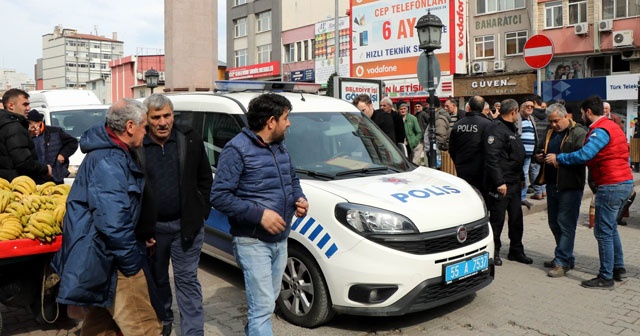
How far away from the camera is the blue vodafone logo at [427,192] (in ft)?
15.0

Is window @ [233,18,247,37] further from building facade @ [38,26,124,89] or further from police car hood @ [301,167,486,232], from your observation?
building facade @ [38,26,124,89]

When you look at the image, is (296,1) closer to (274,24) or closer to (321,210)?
(274,24)

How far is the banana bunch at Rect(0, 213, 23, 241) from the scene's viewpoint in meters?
3.83

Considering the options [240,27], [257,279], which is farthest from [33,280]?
[240,27]

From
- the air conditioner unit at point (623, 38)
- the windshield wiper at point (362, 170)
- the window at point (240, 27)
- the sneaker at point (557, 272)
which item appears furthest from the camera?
the window at point (240, 27)

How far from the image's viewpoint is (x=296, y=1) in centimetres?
4662

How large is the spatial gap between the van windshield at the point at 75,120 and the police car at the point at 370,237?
6364mm

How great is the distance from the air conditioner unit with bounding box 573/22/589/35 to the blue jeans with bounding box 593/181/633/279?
78.3ft

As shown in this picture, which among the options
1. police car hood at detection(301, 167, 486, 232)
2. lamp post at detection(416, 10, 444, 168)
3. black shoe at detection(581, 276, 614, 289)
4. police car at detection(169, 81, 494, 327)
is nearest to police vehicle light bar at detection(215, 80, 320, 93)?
police car at detection(169, 81, 494, 327)

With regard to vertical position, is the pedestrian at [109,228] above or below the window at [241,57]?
below

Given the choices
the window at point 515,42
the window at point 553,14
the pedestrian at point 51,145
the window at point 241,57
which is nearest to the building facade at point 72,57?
the window at point 241,57

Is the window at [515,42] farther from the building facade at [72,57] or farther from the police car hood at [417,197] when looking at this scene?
the building facade at [72,57]

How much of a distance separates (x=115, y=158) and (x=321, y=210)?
1.89 m

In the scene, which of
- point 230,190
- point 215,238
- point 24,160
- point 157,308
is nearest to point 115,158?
point 230,190
